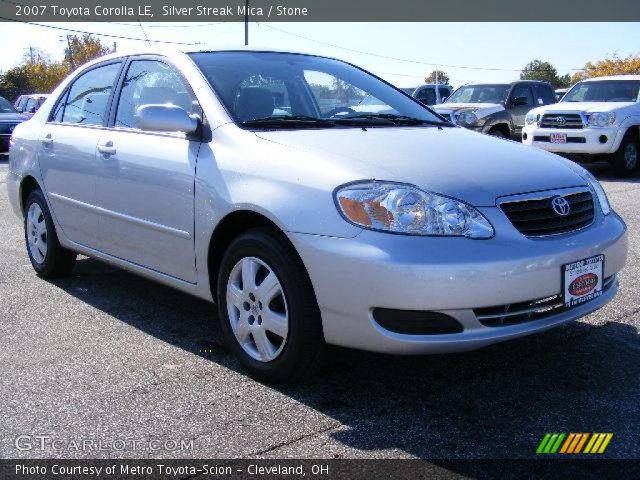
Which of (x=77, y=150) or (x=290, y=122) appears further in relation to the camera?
(x=77, y=150)

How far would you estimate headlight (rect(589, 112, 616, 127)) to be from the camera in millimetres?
12273

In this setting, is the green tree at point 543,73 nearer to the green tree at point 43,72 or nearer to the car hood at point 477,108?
the green tree at point 43,72

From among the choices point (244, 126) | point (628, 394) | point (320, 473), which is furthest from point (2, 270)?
point (628, 394)

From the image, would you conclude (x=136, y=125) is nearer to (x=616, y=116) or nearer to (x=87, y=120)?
(x=87, y=120)

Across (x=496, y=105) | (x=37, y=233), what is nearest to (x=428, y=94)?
(x=496, y=105)

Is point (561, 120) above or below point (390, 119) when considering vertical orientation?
below

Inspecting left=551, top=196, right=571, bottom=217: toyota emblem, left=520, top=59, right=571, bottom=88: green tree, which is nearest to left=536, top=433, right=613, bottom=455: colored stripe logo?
left=551, top=196, right=571, bottom=217: toyota emblem

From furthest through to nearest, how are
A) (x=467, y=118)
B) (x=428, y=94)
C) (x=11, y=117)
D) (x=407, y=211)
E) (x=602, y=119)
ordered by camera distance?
(x=428, y=94), (x=11, y=117), (x=467, y=118), (x=602, y=119), (x=407, y=211)

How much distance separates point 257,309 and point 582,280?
1.50 m

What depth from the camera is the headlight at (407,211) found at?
118 inches

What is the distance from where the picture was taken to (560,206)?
332 centimetres

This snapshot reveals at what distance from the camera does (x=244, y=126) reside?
12.1 feet

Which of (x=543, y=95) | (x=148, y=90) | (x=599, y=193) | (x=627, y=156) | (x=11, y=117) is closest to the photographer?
(x=599, y=193)

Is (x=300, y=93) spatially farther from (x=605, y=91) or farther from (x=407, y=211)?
(x=605, y=91)
